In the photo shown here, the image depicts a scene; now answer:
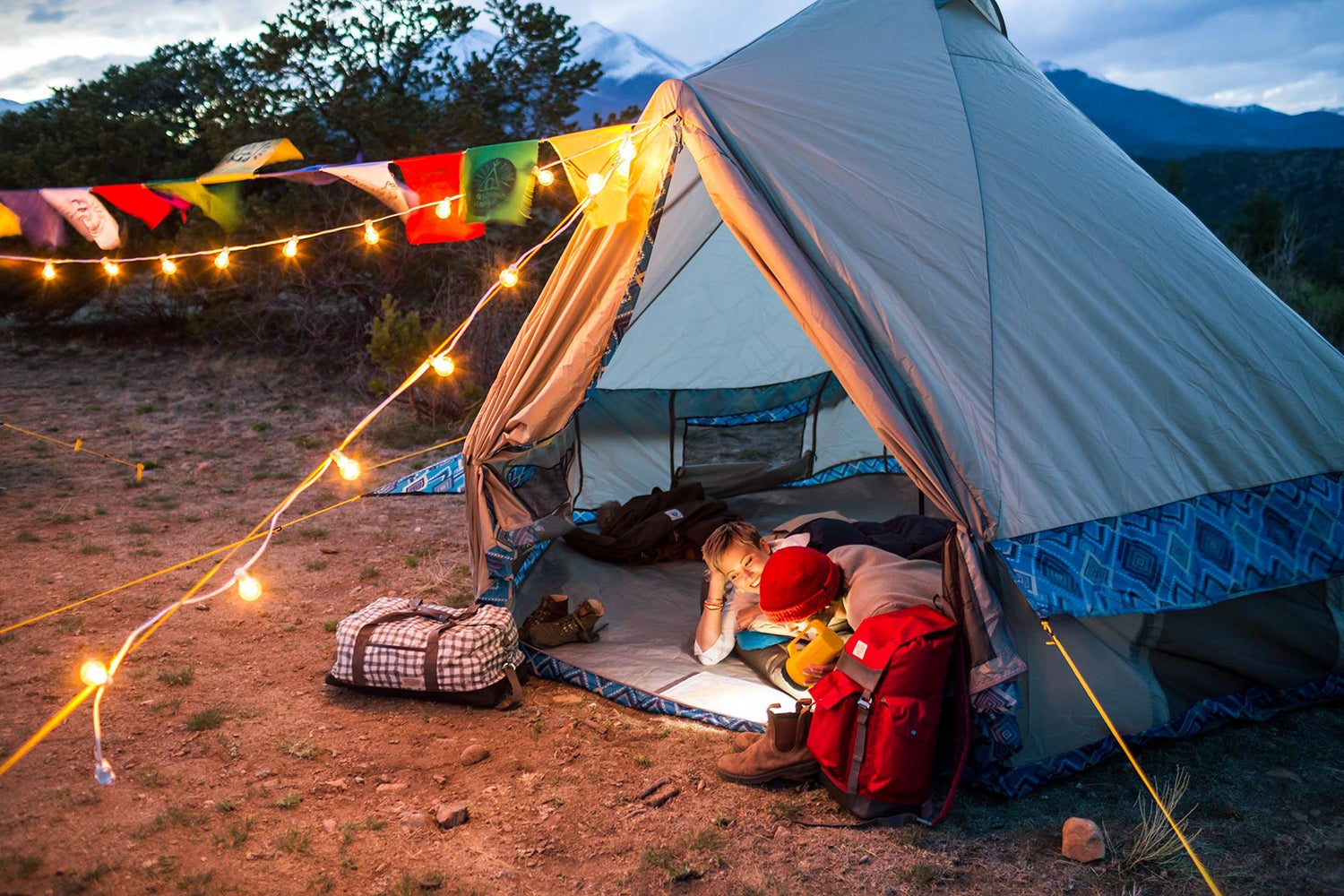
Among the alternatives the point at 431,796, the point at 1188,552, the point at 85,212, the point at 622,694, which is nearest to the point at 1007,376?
the point at 1188,552

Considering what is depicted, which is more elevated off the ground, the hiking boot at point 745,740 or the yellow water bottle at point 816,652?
the yellow water bottle at point 816,652

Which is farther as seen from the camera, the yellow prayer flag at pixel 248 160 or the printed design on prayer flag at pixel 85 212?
the printed design on prayer flag at pixel 85 212

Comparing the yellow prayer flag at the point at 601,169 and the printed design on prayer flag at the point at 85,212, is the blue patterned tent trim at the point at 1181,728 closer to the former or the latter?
the yellow prayer flag at the point at 601,169

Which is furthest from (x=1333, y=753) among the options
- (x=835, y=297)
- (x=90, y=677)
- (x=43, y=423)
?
(x=43, y=423)

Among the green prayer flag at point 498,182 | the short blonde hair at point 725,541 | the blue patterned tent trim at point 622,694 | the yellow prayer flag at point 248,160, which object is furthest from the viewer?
the yellow prayer flag at point 248,160

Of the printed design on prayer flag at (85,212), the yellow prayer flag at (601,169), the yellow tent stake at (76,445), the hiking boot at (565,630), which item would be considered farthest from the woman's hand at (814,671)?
the yellow tent stake at (76,445)

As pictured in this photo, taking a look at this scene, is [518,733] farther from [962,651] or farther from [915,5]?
[915,5]

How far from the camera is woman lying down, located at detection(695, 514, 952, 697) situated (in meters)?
3.26

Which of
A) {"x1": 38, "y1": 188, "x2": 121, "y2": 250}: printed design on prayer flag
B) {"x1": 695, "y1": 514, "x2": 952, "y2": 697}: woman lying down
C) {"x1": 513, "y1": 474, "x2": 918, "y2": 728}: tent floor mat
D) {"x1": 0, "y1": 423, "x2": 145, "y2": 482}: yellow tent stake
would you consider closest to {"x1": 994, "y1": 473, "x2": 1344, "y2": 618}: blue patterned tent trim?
{"x1": 695, "y1": 514, "x2": 952, "y2": 697}: woman lying down

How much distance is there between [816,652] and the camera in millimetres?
3367

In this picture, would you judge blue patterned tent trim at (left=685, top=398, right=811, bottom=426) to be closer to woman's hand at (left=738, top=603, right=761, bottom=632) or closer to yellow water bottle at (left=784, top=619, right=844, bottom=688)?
woman's hand at (left=738, top=603, right=761, bottom=632)

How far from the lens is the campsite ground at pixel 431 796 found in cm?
262

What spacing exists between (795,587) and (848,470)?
301 cm

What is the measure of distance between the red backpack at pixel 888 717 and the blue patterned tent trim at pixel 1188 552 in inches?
13.4
